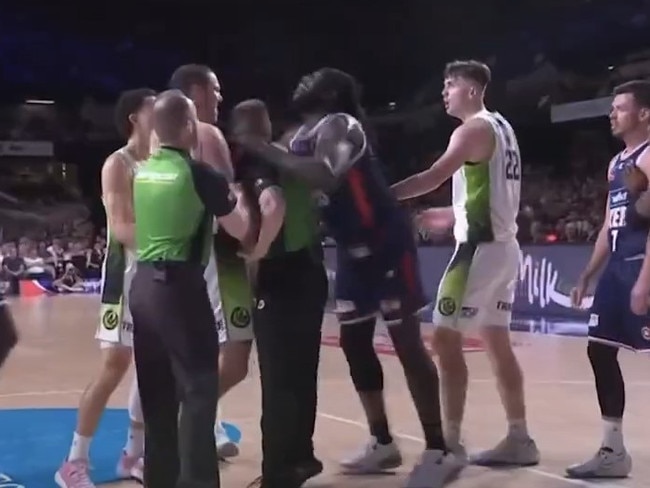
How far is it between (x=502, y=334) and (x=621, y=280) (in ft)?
2.01

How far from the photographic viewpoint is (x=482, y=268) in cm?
489

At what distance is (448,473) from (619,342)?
1.01m

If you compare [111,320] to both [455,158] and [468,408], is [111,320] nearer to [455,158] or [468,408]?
[455,158]

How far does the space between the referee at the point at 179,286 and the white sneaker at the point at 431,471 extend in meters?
0.91

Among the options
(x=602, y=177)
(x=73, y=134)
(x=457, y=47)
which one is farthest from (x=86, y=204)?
(x=602, y=177)

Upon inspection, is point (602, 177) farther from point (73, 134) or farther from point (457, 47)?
point (73, 134)

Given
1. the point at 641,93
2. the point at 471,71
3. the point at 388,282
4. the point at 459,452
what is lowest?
the point at 459,452

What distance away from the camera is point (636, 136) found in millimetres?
4867

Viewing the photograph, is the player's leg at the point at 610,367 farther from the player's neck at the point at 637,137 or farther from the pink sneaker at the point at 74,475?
the pink sneaker at the point at 74,475

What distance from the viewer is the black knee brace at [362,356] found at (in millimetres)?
4773

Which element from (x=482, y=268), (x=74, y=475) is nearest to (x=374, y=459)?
(x=482, y=268)

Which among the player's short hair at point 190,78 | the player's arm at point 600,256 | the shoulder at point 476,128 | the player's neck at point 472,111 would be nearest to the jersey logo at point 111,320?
the player's short hair at point 190,78

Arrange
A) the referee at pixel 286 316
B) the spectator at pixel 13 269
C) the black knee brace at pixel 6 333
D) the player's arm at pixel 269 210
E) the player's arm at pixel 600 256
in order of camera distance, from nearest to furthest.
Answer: the black knee brace at pixel 6 333 → the player's arm at pixel 269 210 → the referee at pixel 286 316 → the player's arm at pixel 600 256 → the spectator at pixel 13 269

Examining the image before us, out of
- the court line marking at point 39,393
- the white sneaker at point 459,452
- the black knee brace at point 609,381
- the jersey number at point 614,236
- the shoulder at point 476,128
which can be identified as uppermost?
the shoulder at point 476,128
